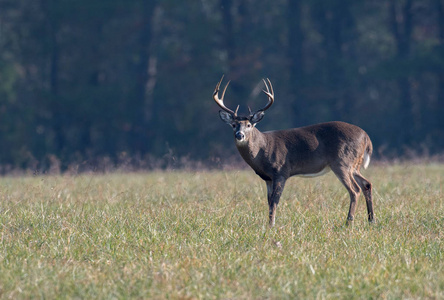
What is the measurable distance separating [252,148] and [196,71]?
21.1 m

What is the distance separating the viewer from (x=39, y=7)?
104 ft

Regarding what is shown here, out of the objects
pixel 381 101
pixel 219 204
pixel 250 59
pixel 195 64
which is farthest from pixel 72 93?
pixel 219 204

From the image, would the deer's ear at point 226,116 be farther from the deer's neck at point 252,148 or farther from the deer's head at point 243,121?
the deer's neck at point 252,148

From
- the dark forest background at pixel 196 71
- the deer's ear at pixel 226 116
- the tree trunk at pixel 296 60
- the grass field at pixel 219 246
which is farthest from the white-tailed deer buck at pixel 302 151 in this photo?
the tree trunk at pixel 296 60

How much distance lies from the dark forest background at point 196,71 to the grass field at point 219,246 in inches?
766

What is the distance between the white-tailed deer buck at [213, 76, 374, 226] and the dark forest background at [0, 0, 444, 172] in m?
19.3

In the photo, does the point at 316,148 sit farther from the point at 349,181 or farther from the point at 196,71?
the point at 196,71

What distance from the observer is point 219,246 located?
6.58 m

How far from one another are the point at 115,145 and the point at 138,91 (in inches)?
111

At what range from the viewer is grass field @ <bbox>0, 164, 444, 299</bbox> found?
5.09 meters

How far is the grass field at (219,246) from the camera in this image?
5094 millimetres

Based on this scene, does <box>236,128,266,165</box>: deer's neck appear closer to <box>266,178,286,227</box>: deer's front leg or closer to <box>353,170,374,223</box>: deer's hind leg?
<box>266,178,286,227</box>: deer's front leg

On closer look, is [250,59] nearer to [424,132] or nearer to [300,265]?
[424,132]

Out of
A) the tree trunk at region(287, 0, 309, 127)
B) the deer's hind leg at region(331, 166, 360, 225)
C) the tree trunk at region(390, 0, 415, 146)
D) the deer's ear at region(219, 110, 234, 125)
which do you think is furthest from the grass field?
the tree trunk at region(390, 0, 415, 146)
